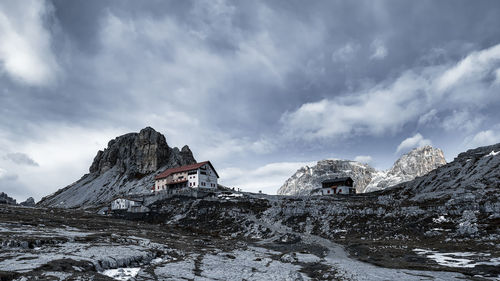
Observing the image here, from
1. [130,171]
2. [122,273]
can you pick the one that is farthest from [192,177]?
[122,273]

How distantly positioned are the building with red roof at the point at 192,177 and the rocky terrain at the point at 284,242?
82.8 ft

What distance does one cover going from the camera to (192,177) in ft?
418

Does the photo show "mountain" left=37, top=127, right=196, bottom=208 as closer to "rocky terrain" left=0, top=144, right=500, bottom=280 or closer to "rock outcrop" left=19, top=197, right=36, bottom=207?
"rock outcrop" left=19, top=197, right=36, bottom=207

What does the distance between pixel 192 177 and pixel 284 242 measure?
72.7 meters

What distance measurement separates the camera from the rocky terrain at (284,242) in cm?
3031

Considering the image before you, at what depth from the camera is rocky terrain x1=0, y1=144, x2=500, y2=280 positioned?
3031cm

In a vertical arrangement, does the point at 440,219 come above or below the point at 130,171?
below

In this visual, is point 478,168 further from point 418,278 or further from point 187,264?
point 187,264

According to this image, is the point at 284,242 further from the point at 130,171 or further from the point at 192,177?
the point at 130,171

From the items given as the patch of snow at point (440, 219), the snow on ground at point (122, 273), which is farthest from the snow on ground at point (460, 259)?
the snow on ground at point (122, 273)

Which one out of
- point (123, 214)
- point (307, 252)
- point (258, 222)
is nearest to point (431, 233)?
point (307, 252)

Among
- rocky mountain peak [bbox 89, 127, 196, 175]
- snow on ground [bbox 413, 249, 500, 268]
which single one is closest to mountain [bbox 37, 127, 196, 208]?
rocky mountain peak [bbox 89, 127, 196, 175]

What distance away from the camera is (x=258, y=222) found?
8006 centimetres

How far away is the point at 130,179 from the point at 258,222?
4609 inches
